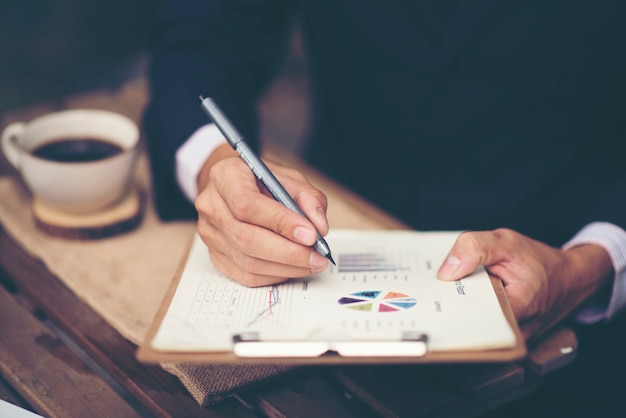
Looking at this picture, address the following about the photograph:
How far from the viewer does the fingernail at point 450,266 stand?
733mm

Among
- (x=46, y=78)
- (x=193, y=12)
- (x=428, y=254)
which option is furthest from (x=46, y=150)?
(x=46, y=78)

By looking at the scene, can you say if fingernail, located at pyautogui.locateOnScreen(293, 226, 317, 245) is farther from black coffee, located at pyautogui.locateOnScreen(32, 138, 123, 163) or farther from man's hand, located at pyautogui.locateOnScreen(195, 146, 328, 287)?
black coffee, located at pyautogui.locateOnScreen(32, 138, 123, 163)

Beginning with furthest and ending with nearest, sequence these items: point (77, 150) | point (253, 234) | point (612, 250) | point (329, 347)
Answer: point (77, 150) < point (612, 250) < point (253, 234) < point (329, 347)

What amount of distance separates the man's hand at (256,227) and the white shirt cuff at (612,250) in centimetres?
42

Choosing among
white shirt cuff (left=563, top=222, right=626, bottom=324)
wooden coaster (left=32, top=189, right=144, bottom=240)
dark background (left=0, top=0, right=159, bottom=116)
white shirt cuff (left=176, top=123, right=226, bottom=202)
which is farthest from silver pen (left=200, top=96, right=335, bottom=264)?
dark background (left=0, top=0, right=159, bottom=116)

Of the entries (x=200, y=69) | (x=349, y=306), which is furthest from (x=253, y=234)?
(x=200, y=69)

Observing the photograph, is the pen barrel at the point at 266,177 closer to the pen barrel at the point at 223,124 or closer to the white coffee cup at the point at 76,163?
A: the pen barrel at the point at 223,124

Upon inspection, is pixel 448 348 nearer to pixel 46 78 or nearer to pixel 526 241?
pixel 526 241

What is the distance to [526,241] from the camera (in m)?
0.80

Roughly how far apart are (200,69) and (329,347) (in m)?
0.63

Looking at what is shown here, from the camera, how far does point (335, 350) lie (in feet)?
2.05

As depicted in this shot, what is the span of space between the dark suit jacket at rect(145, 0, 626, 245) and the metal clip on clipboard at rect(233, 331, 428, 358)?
453mm

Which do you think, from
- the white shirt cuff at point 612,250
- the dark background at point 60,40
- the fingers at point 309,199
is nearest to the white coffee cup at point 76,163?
the fingers at point 309,199

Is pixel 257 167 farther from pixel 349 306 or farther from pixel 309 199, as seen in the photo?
pixel 349 306
